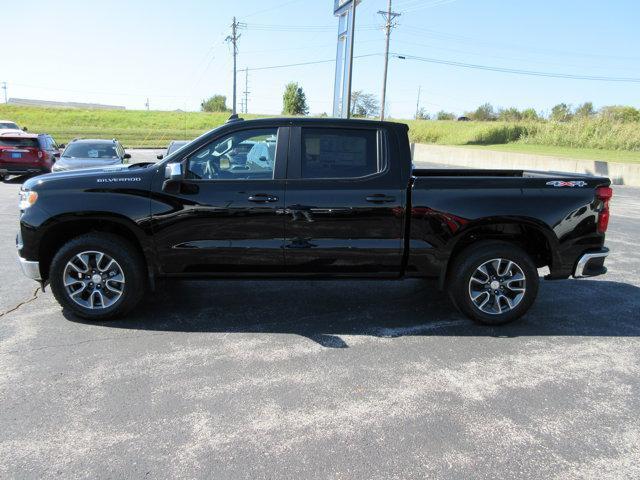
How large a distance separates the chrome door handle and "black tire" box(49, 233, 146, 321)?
4.05 feet

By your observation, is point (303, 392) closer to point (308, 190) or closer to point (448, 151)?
point (308, 190)

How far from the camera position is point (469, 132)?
48.3 metres

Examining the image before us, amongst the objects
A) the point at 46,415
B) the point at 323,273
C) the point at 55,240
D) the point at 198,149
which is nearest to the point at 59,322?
the point at 55,240

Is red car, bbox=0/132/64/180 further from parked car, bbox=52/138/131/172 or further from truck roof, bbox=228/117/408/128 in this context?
truck roof, bbox=228/117/408/128

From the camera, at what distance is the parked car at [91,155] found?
13.0 meters

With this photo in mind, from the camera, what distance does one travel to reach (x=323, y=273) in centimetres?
497

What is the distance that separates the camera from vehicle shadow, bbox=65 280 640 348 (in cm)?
491

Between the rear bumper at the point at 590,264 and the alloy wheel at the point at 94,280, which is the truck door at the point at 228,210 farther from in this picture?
the rear bumper at the point at 590,264

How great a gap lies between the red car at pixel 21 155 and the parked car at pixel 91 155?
2.36 metres

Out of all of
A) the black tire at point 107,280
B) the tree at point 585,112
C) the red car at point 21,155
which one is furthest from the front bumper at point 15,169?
the tree at point 585,112

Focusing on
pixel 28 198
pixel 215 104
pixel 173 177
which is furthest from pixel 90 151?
pixel 215 104

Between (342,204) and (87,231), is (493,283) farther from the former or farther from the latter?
(87,231)

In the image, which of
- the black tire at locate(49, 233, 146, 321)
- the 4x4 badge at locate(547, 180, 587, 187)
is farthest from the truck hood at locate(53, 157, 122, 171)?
the 4x4 badge at locate(547, 180, 587, 187)

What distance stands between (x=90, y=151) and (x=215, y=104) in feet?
354
